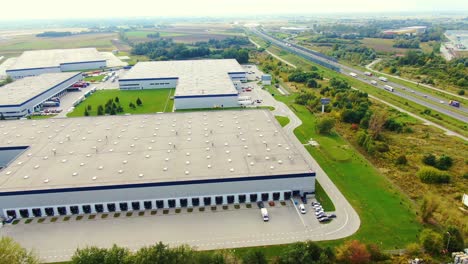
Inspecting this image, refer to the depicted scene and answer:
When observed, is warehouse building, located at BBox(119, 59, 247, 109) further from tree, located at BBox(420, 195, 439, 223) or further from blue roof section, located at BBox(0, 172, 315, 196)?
tree, located at BBox(420, 195, 439, 223)

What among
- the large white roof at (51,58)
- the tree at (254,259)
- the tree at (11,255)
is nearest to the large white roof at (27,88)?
the large white roof at (51,58)

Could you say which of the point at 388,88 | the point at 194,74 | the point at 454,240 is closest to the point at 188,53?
the point at 194,74

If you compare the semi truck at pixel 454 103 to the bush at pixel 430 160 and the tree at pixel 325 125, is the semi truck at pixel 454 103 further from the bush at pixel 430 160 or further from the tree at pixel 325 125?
the tree at pixel 325 125

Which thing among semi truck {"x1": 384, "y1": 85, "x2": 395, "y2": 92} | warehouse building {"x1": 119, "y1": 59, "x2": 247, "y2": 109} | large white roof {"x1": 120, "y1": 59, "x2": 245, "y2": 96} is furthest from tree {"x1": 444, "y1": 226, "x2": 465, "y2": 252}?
semi truck {"x1": 384, "y1": 85, "x2": 395, "y2": 92}

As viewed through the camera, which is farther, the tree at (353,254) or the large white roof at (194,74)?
the large white roof at (194,74)

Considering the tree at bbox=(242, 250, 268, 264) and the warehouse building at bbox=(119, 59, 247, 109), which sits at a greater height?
the warehouse building at bbox=(119, 59, 247, 109)

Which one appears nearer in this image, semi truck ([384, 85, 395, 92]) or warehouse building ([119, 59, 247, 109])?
warehouse building ([119, 59, 247, 109])

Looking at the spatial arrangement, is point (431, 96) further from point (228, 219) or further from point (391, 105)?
point (228, 219)
